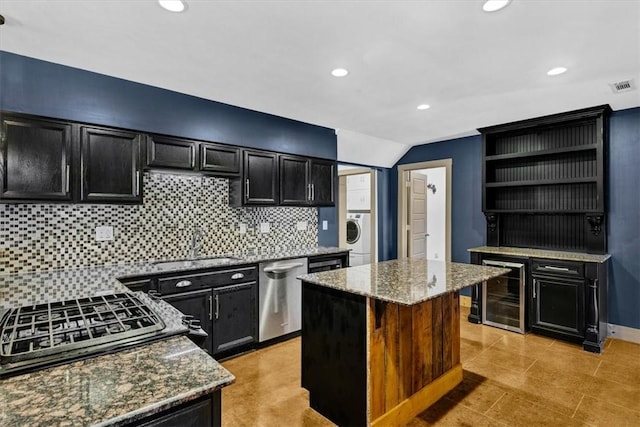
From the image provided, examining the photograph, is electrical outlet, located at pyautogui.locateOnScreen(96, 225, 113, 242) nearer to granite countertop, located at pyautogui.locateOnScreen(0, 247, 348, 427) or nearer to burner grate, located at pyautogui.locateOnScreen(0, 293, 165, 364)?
burner grate, located at pyautogui.locateOnScreen(0, 293, 165, 364)

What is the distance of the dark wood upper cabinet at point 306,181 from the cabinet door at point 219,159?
22.4 inches

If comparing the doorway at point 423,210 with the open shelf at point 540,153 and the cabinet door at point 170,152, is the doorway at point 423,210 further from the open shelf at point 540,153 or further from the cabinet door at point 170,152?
the cabinet door at point 170,152

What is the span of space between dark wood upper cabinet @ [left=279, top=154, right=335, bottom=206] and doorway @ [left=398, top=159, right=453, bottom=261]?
74.8 inches

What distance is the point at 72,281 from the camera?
7.45 ft

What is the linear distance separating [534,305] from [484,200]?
1395 millimetres

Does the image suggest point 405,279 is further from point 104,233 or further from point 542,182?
point 542,182

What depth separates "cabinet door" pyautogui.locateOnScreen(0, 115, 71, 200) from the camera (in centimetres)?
232

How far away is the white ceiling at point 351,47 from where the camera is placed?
1948 mm

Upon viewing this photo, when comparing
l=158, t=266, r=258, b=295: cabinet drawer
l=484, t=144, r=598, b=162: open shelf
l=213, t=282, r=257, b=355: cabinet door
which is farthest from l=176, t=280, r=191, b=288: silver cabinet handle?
l=484, t=144, r=598, b=162: open shelf

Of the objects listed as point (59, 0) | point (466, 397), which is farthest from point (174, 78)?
point (466, 397)

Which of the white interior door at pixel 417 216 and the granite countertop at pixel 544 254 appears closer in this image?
the granite countertop at pixel 544 254

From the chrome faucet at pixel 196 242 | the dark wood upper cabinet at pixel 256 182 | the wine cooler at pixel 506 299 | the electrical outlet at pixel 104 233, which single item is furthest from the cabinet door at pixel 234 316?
the wine cooler at pixel 506 299

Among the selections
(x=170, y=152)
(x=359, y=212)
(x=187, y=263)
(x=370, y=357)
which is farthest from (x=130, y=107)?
(x=359, y=212)

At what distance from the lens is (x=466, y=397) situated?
249 cm
